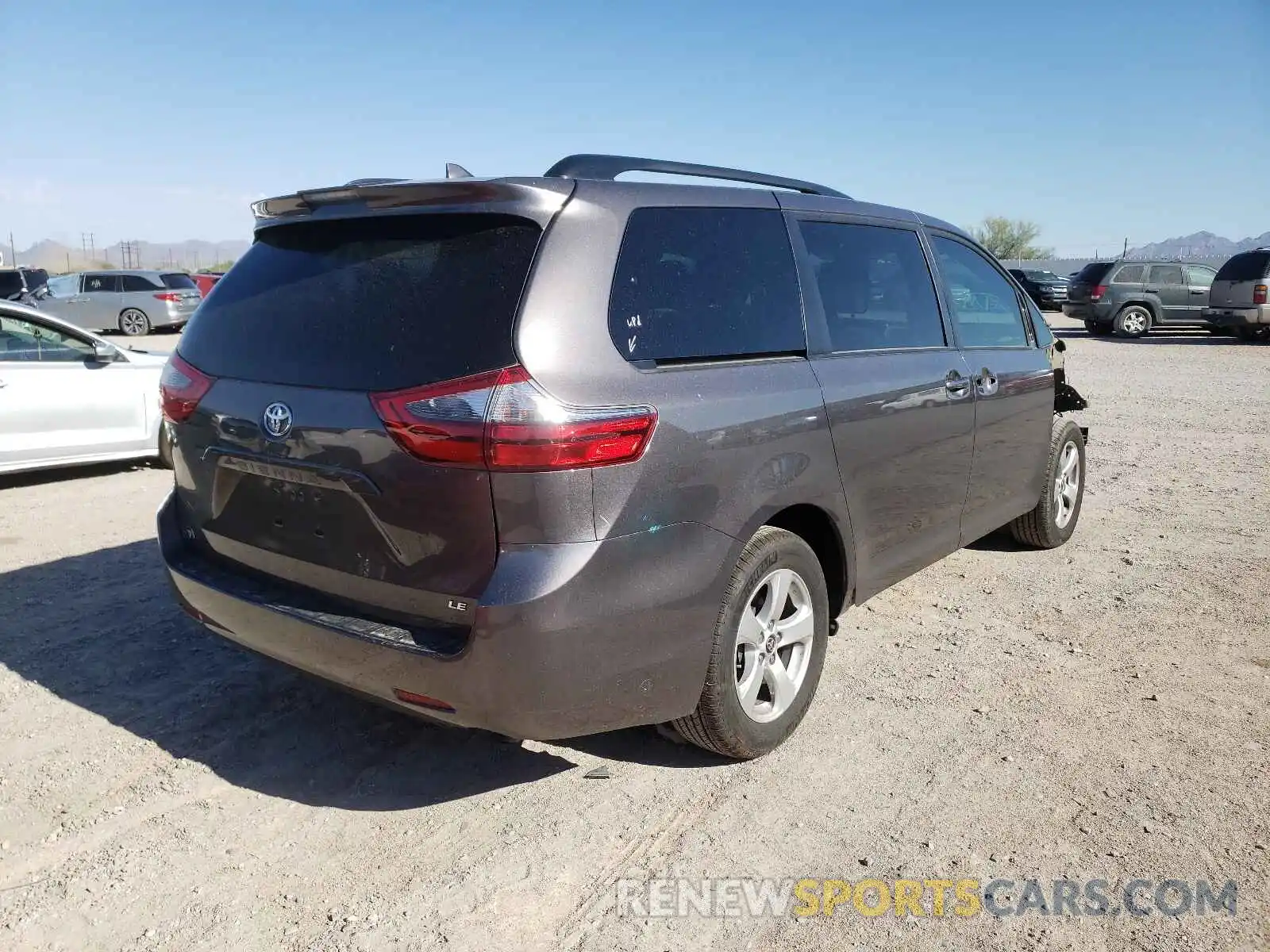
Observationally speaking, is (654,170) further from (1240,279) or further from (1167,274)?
(1167,274)

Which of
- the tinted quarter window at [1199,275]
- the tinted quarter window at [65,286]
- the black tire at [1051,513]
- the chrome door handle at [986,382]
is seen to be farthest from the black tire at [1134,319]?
the tinted quarter window at [65,286]

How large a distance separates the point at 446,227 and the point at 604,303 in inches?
19.7

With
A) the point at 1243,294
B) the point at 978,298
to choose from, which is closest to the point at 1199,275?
the point at 1243,294

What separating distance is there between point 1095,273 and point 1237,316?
159 inches

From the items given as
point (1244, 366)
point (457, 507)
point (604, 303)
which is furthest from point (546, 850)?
point (1244, 366)

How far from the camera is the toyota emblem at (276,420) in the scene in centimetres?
285

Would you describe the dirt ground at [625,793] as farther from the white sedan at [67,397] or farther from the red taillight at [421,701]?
the white sedan at [67,397]

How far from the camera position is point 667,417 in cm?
281

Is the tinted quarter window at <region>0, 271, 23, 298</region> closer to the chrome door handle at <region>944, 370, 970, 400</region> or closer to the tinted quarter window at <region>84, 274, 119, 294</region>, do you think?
the tinted quarter window at <region>84, 274, 119, 294</region>

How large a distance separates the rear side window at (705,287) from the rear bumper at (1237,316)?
20.5 metres

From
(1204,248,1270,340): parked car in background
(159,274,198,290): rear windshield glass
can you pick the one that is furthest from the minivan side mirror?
(1204,248,1270,340): parked car in background

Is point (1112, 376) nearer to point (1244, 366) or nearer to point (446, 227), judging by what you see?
point (1244, 366)

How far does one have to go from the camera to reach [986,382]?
466 cm

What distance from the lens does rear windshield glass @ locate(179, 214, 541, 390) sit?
104 inches
